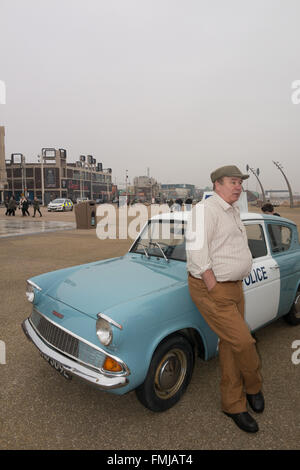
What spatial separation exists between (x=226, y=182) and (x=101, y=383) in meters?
1.85

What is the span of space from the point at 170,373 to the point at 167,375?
0.04 m

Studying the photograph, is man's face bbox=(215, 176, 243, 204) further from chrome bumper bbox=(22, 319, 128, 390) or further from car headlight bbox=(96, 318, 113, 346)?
chrome bumper bbox=(22, 319, 128, 390)

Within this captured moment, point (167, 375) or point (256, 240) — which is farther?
point (256, 240)

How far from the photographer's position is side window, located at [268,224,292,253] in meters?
3.86

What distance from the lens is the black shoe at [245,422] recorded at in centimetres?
240

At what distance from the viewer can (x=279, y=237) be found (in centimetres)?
402

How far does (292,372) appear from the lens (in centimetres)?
325

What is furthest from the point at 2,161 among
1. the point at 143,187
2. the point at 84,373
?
the point at 143,187

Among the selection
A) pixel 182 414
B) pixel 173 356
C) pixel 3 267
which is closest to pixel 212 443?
pixel 182 414

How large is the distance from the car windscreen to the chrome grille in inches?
54.3
